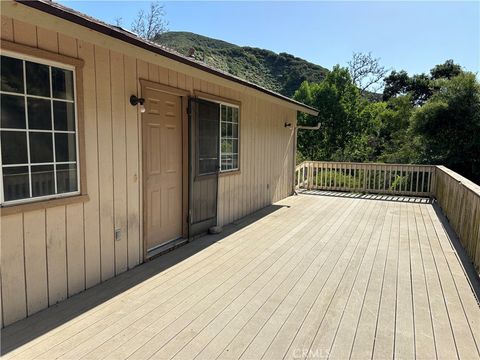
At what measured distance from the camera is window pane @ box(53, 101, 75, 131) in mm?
2626

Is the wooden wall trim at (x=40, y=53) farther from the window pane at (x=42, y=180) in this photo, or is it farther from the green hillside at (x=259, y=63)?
the green hillside at (x=259, y=63)

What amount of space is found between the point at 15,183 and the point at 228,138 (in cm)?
352

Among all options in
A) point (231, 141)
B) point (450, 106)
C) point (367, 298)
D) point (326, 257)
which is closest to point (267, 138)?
point (231, 141)

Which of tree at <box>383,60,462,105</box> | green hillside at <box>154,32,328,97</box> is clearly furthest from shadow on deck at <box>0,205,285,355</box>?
tree at <box>383,60,462,105</box>

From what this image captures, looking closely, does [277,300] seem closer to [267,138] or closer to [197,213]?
[197,213]

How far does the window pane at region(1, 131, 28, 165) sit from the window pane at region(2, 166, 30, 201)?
0.06 meters

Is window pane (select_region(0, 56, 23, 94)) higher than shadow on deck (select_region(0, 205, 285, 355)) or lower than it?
higher

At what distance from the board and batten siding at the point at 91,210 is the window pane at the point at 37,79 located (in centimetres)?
15

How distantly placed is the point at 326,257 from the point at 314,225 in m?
1.61

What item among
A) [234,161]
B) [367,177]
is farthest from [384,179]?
[234,161]

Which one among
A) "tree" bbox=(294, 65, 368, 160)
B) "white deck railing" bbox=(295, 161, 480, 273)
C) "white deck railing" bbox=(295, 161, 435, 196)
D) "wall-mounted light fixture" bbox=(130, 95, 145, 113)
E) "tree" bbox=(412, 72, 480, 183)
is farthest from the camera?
"tree" bbox=(294, 65, 368, 160)

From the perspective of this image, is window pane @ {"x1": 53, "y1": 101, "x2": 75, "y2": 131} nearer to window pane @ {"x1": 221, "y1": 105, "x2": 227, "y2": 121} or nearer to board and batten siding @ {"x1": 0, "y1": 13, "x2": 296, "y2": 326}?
board and batten siding @ {"x1": 0, "y1": 13, "x2": 296, "y2": 326}

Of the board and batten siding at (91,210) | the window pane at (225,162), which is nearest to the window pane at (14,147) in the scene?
the board and batten siding at (91,210)

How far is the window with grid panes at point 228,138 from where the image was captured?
5.33 metres
